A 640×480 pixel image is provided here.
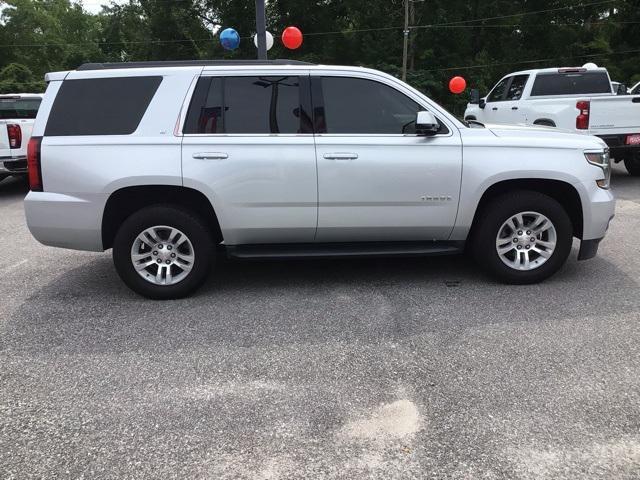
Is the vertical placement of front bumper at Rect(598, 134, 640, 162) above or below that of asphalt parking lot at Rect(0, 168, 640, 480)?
above

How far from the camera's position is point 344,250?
4.70 meters

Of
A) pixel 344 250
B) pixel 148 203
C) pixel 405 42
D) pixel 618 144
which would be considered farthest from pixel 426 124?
pixel 405 42

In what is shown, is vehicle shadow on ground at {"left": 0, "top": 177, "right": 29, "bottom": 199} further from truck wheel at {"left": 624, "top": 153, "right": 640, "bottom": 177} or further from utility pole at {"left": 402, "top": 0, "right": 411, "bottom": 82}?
utility pole at {"left": 402, "top": 0, "right": 411, "bottom": 82}

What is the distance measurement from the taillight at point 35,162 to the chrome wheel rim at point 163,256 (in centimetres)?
92

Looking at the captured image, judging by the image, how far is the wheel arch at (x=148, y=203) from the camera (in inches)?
179

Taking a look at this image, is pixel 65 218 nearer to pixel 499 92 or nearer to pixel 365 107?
pixel 365 107

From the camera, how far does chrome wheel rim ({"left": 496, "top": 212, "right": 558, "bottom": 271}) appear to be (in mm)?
4742

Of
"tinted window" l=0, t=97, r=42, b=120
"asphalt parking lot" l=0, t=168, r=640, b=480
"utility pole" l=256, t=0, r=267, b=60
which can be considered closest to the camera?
"asphalt parking lot" l=0, t=168, r=640, b=480

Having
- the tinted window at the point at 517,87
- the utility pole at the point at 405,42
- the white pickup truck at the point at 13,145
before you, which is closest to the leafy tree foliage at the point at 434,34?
the utility pole at the point at 405,42

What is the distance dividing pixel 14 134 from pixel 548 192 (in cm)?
876

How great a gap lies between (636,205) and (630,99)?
6.76 feet

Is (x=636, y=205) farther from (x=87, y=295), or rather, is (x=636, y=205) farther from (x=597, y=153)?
(x=87, y=295)

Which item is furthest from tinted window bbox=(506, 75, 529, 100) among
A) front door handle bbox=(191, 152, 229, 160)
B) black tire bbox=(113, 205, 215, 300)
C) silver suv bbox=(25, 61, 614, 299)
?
black tire bbox=(113, 205, 215, 300)

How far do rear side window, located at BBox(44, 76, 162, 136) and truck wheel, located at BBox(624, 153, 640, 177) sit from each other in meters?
9.58
